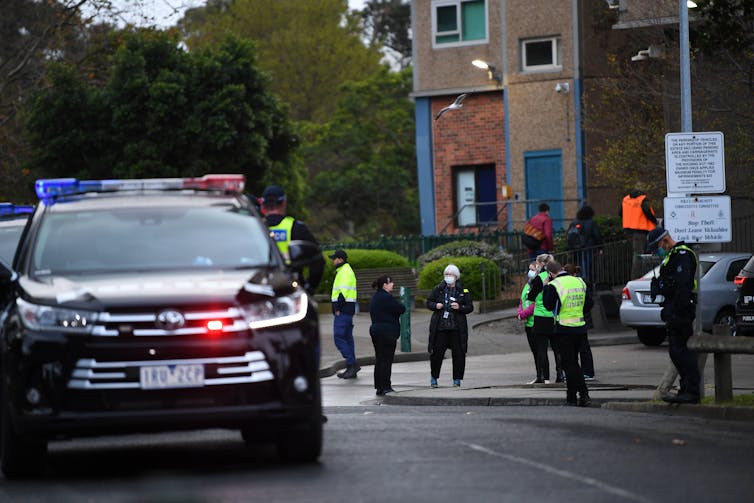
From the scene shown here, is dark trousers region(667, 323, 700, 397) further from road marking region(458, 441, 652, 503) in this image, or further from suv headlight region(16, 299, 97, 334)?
suv headlight region(16, 299, 97, 334)

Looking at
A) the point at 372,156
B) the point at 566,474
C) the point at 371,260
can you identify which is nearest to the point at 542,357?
the point at 566,474

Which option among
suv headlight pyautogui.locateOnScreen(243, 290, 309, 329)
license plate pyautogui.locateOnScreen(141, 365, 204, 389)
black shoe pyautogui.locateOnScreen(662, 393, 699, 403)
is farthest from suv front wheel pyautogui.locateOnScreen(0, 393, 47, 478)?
black shoe pyautogui.locateOnScreen(662, 393, 699, 403)

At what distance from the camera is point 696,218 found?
15.3m

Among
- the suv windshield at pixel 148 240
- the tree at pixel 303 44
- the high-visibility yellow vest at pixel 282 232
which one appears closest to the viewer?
the suv windshield at pixel 148 240

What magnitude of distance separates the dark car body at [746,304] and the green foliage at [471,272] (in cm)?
1142

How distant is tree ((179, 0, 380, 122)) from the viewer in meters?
72.9

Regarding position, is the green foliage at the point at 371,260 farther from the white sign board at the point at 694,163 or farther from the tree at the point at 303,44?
the tree at the point at 303,44

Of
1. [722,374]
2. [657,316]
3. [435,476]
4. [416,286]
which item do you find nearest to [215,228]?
[435,476]

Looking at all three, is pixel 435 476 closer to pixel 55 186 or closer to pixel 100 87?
pixel 55 186

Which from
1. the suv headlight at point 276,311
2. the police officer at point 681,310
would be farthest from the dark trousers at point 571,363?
the suv headlight at point 276,311

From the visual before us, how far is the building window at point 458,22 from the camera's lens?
4344 centimetres

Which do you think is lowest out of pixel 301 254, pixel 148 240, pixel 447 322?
pixel 447 322

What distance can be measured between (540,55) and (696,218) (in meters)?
27.6

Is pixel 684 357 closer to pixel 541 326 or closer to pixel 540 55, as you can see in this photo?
pixel 541 326
